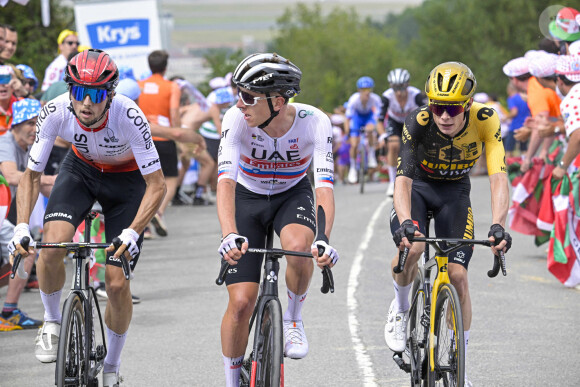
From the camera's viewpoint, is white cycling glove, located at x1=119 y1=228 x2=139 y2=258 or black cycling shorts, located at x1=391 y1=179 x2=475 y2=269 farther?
black cycling shorts, located at x1=391 y1=179 x2=475 y2=269

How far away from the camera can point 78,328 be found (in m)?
6.10

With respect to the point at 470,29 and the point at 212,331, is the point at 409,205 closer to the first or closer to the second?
the point at 212,331

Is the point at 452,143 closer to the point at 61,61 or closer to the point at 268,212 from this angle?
the point at 268,212

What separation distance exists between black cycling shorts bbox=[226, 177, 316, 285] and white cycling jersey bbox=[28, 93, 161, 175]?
682 mm

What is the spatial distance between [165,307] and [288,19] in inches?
5361

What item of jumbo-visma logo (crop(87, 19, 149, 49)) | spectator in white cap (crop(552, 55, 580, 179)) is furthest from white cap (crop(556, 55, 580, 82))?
jumbo-visma logo (crop(87, 19, 149, 49))

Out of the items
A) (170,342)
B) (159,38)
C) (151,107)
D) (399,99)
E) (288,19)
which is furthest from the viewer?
(288,19)

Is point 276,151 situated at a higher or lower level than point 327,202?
higher

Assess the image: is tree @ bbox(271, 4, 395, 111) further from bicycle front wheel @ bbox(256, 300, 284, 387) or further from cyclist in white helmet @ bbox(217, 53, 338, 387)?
bicycle front wheel @ bbox(256, 300, 284, 387)

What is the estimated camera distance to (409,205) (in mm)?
6488

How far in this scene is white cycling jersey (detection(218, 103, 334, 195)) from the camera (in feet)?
19.9

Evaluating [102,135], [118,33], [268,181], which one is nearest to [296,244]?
[268,181]

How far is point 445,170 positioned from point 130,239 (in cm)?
206

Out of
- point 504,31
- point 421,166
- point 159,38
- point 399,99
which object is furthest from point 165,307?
point 504,31
